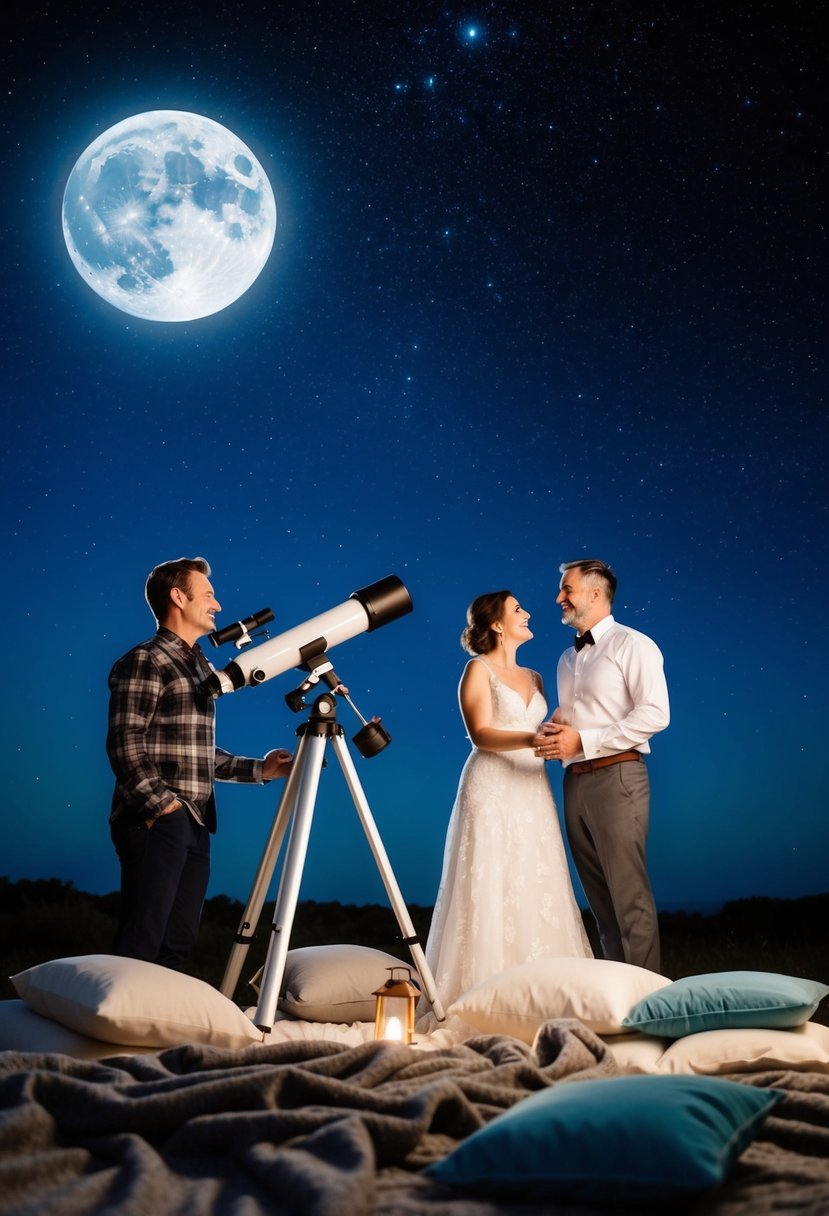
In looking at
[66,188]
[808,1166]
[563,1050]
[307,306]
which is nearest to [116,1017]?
[563,1050]

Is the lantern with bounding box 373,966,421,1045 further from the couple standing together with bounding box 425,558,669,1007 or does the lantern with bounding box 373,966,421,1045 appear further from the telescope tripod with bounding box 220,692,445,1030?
the couple standing together with bounding box 425,558,669,1007

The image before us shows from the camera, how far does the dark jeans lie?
11.3 feet

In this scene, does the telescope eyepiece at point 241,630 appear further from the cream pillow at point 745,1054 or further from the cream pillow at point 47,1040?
the cream pillow at point 745,1054

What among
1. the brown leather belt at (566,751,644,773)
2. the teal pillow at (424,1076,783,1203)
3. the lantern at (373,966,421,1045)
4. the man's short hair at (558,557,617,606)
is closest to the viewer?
the teal pillow at (424,1076,783,1203)

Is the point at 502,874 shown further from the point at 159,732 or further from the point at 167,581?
the point at 167,581

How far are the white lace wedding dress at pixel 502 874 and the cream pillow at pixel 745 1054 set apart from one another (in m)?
1.53

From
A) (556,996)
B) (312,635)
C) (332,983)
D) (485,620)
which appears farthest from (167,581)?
(556,996)

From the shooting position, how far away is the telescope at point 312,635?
11.2 ft

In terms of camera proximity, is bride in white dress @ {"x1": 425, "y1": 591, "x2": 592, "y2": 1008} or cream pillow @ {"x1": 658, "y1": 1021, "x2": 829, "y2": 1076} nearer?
cream pillow @ {"x1": 658, "y1": 1021, "x2": 829, "y2": 1076}

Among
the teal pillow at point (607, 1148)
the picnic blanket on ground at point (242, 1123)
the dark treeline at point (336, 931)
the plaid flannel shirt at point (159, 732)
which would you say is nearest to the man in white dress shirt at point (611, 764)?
the plaid flannel shirt at point (159, 732)

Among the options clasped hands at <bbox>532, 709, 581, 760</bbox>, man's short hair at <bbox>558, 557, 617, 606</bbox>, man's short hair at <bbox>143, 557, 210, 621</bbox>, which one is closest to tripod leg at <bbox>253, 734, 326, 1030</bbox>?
man's short hair at <bbox>143, 557, 210, 621</bbox>

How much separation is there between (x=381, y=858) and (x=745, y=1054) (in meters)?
1.34

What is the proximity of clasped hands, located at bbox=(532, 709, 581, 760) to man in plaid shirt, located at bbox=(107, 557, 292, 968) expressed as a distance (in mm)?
977

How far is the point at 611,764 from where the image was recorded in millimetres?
3996
